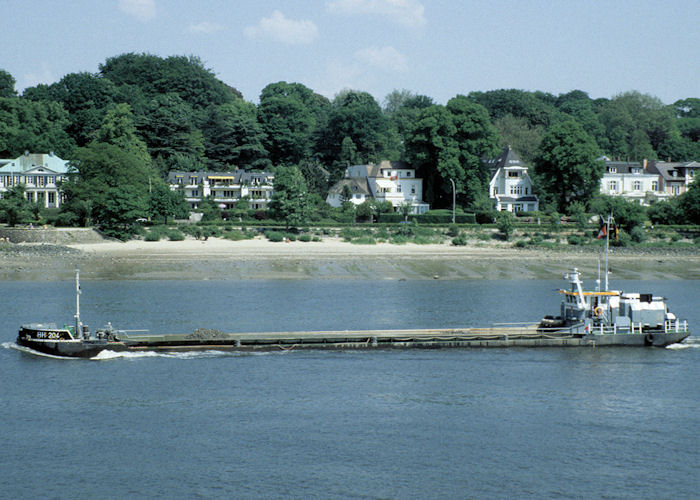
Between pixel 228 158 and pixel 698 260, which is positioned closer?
pixel 698 260

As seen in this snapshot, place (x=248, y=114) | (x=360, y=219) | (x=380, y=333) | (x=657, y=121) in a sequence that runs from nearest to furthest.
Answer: (x=380, y=333), (x=360, y=219), (x=248, y=114), (x=657, y=121)

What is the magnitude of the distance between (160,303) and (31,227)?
40.2m

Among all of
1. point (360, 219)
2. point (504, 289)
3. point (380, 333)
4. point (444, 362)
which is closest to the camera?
point (444, 362)

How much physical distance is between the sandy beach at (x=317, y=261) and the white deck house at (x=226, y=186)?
30.5 metres

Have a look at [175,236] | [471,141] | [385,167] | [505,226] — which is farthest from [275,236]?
[385,167]

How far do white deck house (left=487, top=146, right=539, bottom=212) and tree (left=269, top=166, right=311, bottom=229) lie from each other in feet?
106

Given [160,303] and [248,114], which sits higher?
[248,114]

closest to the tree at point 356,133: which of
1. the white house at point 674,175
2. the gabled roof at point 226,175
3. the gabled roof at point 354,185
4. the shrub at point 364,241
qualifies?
the gabled roof at point 354,185

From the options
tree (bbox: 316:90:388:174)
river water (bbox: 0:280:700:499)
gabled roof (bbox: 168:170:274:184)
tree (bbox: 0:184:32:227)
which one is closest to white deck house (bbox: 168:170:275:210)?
gabled roof (bbox: 168:170:274:184)

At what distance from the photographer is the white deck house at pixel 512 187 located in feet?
388

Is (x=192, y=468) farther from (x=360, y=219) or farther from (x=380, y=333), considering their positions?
(x=360, y=219)

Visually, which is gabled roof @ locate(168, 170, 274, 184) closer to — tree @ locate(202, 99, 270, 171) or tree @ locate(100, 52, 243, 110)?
tree @ locate(202, 99, 270, 171)

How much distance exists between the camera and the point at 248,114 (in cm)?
14800

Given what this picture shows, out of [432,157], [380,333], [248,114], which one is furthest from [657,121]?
[380,333]
